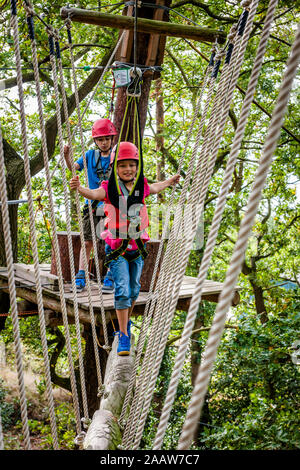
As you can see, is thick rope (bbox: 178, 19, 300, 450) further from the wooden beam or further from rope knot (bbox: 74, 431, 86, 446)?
the wooden beam

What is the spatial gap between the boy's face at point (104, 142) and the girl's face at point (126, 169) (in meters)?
0.74

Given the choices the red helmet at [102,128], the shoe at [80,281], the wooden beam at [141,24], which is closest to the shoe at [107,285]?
the shoe at [80,281]

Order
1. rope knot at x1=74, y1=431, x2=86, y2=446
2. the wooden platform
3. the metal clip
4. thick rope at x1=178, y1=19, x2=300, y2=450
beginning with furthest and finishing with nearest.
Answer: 1. the wooden platform
2. the metal clip
3. rope knot at x1=74, y1=431, x2=86, y2=446
4. thick rope at x1=178, y1=19, x2=300, y2=450

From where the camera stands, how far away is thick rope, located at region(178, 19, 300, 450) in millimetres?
594

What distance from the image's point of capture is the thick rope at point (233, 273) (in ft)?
1.95

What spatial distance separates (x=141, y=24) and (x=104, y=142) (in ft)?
2.65

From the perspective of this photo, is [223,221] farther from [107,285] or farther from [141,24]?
[141,24]

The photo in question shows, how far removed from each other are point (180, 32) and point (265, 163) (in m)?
2.08

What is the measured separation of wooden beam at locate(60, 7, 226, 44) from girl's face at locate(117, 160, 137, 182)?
2.68 ft

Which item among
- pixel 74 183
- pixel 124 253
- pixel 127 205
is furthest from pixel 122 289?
pixel 74 183

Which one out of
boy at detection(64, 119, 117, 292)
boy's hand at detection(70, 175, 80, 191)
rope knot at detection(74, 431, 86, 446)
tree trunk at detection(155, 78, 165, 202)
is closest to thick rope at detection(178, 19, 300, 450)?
rope knot at detection(74, 431, 86, 446)
